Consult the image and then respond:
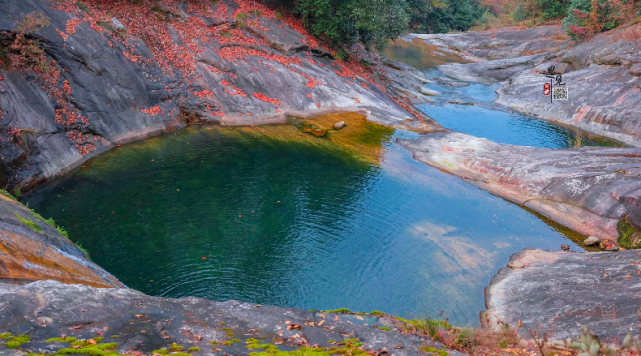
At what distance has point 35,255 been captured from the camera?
1141 cm

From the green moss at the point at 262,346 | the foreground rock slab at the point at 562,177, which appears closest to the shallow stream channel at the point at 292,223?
the foreground rock slab at the point at 562,177

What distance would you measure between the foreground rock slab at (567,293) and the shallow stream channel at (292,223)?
80cm

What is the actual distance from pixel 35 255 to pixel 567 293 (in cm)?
1490

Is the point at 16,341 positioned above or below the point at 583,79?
above

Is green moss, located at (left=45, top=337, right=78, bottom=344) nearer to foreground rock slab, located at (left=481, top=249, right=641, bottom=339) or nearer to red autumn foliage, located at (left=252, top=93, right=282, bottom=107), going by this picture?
foreground rock slab, located at (left=481, top=249, right=641, bottom=339)

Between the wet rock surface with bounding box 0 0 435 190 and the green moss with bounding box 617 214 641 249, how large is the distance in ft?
51.8

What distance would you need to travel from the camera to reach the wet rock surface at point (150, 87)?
2142 cm

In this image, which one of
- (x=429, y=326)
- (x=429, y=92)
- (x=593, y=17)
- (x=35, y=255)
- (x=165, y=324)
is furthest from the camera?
(x=429, y=92)

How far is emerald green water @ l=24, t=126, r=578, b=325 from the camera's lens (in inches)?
603

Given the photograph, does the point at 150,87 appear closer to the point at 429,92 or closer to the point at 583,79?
the point at 429,92

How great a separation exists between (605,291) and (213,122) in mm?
23207

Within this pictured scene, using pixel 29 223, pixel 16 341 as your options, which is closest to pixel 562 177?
pixel 29 223

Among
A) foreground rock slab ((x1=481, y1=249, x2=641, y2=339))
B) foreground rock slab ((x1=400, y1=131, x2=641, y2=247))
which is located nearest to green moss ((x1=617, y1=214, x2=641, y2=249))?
foreground rock slab ((x1=400, y1=131, x2=641, y2=247))

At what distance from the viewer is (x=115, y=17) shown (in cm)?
2897
